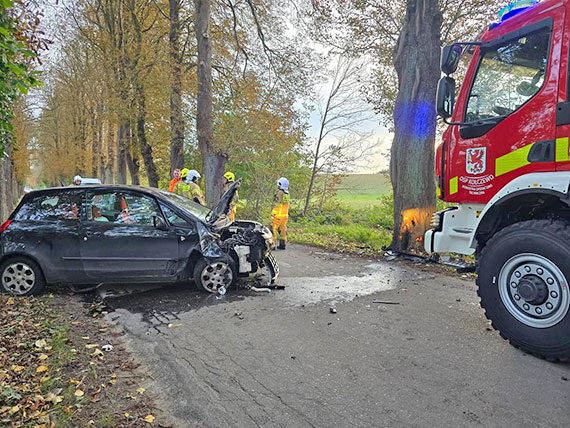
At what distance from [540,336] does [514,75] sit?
269 centimetres

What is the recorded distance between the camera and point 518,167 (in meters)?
3.68

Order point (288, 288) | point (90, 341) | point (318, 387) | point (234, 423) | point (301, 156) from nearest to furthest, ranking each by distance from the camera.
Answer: point (234, 423) → point (318, 387) → point (90, 341) → point (288, 288) → point (301, 156)

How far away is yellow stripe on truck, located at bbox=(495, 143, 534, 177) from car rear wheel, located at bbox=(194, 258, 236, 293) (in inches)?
148

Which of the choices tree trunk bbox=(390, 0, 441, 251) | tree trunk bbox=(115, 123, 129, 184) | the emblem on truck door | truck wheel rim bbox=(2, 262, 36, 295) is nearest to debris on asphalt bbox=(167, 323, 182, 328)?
truck wheel rim bbox=(2, 262, 36, 295)

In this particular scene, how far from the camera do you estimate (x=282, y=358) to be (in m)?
3.43

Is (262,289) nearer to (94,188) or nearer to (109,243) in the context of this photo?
(109,243)

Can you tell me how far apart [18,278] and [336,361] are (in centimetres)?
467

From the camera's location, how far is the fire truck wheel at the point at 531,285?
3184 mm

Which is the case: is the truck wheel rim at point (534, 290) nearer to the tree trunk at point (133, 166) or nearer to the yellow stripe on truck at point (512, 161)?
the yellow stripe on truck at point (512, 161)

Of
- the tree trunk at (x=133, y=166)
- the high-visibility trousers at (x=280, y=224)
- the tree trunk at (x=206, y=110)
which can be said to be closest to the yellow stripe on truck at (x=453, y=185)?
the high-visibility trousers at (x=280, y=224)

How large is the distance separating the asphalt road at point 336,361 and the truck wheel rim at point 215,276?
0.69ft

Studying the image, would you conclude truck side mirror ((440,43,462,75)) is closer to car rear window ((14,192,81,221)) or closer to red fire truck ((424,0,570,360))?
red fire truck ((424,0,570,360))

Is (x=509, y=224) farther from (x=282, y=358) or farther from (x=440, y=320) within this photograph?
(x=282, y=358)

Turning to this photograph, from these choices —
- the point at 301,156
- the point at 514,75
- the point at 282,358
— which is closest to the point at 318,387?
the point at 282,358
